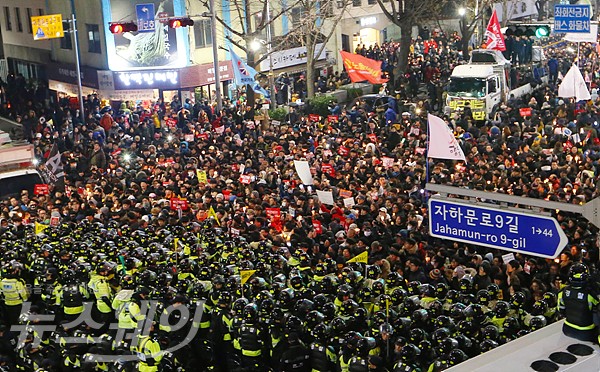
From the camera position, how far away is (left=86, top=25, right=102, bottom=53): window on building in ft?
119

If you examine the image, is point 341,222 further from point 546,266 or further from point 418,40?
point 418,40

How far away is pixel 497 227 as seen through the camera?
8672 mm

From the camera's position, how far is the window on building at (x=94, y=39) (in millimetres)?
36125

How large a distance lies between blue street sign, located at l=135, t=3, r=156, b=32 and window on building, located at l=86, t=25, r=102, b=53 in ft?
23.1

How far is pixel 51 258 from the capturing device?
15.8 meters

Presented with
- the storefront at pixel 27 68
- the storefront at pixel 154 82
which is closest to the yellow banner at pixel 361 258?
the storefront at pixel 154 82

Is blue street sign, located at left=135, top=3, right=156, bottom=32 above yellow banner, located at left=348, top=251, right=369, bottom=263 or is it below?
above

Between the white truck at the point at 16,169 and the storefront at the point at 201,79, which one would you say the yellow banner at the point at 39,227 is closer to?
the white truck at the point at 16,169

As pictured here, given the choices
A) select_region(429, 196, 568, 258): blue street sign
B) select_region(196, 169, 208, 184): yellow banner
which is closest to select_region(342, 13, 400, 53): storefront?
select_region(196, 169, 208, 184): yellow banner

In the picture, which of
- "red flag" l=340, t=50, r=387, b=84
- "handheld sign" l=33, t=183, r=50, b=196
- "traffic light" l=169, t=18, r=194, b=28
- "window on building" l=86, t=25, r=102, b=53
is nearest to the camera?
"handheld sign" l=33, t=183, r=50, b=196

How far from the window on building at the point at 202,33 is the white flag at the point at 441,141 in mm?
21101

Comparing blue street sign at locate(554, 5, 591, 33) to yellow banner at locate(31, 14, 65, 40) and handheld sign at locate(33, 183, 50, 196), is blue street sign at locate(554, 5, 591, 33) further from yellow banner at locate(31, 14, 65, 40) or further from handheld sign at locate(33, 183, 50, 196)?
yellow banner at locate(31, 14, 65, 40)

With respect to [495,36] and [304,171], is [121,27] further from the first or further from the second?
[495,36]

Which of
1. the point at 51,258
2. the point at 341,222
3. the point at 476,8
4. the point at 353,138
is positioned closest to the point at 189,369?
the point at 51,258
